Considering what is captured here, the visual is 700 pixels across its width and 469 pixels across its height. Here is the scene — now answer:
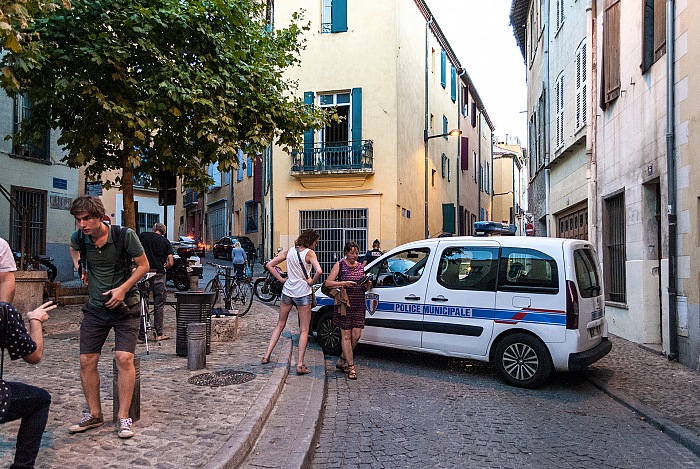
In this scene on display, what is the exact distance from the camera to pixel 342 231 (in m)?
22.8

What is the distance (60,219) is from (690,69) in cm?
1546

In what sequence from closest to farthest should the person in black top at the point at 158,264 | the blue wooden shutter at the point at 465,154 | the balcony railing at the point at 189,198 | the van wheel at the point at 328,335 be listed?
1. the van wheel at the point at 328,335
2. the person in black top at the point at 158,264
3. the blue wooden shutter at the point at 465,154
4. the balcony railing at the point at 189,198

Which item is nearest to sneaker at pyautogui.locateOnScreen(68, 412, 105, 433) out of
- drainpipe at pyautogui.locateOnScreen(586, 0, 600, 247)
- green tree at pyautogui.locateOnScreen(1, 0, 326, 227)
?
green tree at pyautogui.locateOnScreen(1, 0, 326, 227)

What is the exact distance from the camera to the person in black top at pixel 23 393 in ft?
10.6

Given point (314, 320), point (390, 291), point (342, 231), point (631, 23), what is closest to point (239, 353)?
point (314, 320)

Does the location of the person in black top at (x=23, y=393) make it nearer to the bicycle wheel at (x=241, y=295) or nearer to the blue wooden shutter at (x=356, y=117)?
the bicycle wheel at (x=241, y=295)

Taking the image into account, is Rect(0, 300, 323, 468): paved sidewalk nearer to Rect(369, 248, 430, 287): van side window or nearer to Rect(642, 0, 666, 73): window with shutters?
Rect(369, 248, 430, 287): van side window

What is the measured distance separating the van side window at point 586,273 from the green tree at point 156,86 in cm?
606

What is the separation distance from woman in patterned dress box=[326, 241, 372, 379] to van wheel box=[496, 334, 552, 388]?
1.79 m

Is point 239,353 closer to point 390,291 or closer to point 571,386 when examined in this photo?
point 390,291

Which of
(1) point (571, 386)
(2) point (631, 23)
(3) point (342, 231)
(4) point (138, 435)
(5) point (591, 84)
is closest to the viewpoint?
(4) point (138, 435)

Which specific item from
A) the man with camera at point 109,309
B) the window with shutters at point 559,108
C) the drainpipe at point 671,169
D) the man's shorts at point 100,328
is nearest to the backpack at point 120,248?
the man with camera at point 109,309

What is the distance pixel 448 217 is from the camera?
3062 cm

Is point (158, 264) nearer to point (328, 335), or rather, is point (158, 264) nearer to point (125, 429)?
point (328, 335)
